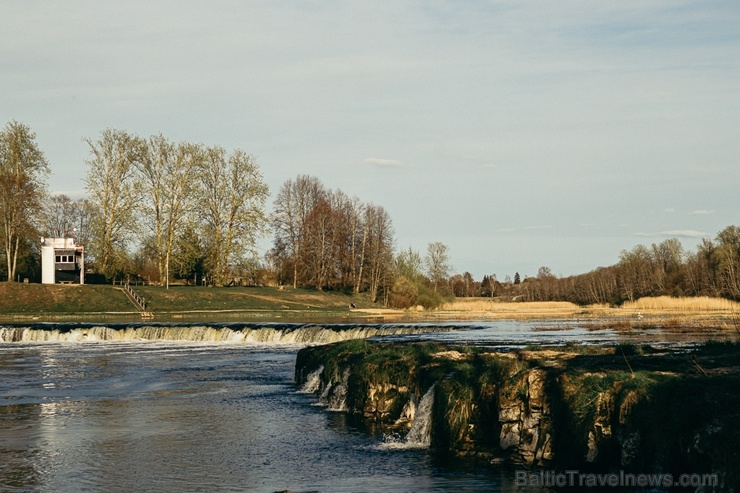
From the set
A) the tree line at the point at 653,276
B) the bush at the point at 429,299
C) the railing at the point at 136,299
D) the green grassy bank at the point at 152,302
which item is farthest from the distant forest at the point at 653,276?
the railing at the point at 136,299

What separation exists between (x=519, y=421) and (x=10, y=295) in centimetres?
6546

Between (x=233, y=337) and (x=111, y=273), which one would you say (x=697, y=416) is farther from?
(x=111, y=273)

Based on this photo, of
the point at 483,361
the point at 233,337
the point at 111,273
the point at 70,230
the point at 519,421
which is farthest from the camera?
the point at 70,230

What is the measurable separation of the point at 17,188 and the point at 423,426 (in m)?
68.2

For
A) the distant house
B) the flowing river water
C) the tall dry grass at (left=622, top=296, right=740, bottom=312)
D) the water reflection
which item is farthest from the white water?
the distant house

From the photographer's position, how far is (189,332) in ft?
156

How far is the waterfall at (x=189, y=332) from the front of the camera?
1763 inches

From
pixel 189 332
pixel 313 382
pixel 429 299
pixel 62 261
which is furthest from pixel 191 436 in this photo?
pixel 62 261

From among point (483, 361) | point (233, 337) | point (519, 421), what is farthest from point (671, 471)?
point (233, 337)

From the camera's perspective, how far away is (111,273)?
7931 cm

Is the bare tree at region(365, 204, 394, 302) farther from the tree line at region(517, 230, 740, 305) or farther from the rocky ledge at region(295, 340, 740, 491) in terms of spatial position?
the rocky ledge at region(295, 340, 740, 491)

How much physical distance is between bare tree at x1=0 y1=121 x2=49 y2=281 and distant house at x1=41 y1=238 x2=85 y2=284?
2.81 m

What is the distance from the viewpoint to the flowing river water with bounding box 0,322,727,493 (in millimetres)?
13508

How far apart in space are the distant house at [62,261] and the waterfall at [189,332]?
32.5 m
